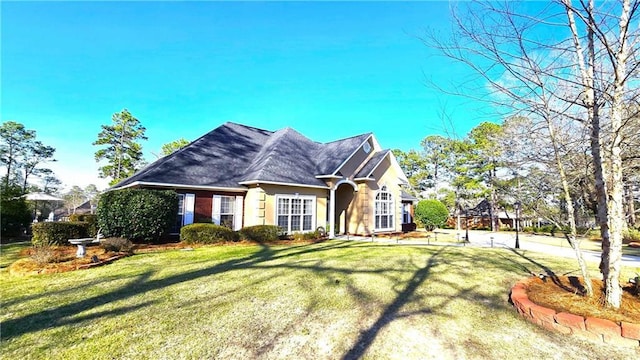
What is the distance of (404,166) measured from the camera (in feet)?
128

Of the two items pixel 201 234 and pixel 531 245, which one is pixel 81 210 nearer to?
pixel 201 234

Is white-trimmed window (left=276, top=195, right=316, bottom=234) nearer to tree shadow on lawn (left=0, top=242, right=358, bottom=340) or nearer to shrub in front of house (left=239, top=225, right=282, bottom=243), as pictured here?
shrub in front of house (left=239, top=225, right=282, bottom=243)

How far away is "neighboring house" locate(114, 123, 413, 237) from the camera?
13.7 meters

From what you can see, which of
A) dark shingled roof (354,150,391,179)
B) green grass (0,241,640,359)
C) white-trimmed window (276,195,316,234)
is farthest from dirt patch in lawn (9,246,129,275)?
dark shingled roof (354,150,391,179)

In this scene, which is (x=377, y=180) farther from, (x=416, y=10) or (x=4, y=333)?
(x=4, y=333)

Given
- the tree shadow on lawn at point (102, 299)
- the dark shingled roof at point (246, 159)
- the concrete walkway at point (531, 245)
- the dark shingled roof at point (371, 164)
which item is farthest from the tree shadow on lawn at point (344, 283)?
the dark shingled roof at point (371, 164)

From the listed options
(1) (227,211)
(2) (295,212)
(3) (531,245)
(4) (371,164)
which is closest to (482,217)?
(3) (531,245)

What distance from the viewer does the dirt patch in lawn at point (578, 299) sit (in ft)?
12.9

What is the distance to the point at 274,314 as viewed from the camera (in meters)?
4.42

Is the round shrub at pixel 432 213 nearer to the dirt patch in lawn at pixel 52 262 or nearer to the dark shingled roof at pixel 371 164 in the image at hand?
the dark shingled roof at pixel 371 164

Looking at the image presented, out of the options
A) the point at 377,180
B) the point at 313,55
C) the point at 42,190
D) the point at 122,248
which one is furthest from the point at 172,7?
the point at 42,190

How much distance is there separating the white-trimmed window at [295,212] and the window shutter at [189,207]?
4.03 metres

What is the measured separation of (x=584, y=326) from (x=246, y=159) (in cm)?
1602

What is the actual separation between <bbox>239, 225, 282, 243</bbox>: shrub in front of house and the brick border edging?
400 inches
